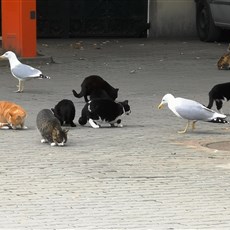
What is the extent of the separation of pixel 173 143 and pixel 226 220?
3.63m

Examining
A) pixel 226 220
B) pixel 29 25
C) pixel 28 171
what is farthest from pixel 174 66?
pixel 226 220

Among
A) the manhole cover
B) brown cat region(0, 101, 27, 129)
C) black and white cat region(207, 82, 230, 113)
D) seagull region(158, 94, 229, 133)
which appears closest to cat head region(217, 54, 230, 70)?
black and white cat region(207, 82, 230, 113)

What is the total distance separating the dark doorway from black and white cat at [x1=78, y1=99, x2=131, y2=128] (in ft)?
44.8

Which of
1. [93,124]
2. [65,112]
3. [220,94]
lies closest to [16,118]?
[65,112]

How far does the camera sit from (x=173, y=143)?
36.5ft

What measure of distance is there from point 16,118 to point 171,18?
50.0 feet

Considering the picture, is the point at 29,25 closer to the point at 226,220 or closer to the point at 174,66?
the point at 174,66

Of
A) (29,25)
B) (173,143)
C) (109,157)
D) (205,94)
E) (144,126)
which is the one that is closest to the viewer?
(109,157)

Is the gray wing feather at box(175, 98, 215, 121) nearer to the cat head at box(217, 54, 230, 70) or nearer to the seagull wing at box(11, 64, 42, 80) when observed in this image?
the seagull wing at box(11, 64, 42, 80)

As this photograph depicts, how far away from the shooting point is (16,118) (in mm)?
11641

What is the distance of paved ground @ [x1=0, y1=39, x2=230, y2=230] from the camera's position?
7617mm

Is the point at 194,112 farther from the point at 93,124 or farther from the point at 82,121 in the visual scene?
the point at 82,121

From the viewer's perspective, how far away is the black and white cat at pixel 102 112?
1184cm

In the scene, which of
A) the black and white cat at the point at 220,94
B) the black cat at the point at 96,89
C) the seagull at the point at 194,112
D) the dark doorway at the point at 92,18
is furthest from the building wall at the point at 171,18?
the seagull at the point at 194,112
